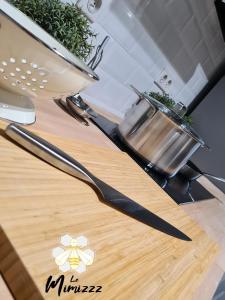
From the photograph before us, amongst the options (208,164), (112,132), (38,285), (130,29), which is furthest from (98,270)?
(208,164)

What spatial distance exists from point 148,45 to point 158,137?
565 mm

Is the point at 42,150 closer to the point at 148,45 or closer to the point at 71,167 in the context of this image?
the point at 71,167

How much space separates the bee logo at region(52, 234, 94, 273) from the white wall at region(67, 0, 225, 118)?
776 mm

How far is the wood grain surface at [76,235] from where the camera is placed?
0.25 metres

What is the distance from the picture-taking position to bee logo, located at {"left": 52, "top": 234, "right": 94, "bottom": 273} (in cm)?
27

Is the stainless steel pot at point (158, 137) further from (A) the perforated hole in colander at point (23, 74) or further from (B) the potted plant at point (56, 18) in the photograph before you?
(A) the perforated hole in colander at point (23, 74)

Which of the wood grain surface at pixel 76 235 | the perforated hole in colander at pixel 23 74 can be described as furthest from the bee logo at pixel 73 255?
the perforated hole in colander at pixel 23 74

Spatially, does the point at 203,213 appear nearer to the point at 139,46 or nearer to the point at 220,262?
the point at 220,262

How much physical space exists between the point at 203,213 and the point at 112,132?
0.37 metres

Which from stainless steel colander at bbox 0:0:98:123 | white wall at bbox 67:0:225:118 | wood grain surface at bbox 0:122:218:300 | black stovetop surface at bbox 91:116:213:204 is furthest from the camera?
white wall at bbox 67:0:225:118

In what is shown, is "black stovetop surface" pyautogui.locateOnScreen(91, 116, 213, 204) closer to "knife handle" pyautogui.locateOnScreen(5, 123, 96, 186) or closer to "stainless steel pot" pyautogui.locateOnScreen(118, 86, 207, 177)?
"stainless steel pot" pyautogui.locateOnScreen(118, 86, 207, 177)

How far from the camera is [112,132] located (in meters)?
0.94

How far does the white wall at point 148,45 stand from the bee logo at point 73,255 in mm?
776

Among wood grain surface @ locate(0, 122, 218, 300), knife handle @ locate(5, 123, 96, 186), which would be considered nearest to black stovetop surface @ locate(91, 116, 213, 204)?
wood grain surface @ locate(0, 122, 218, 300)
